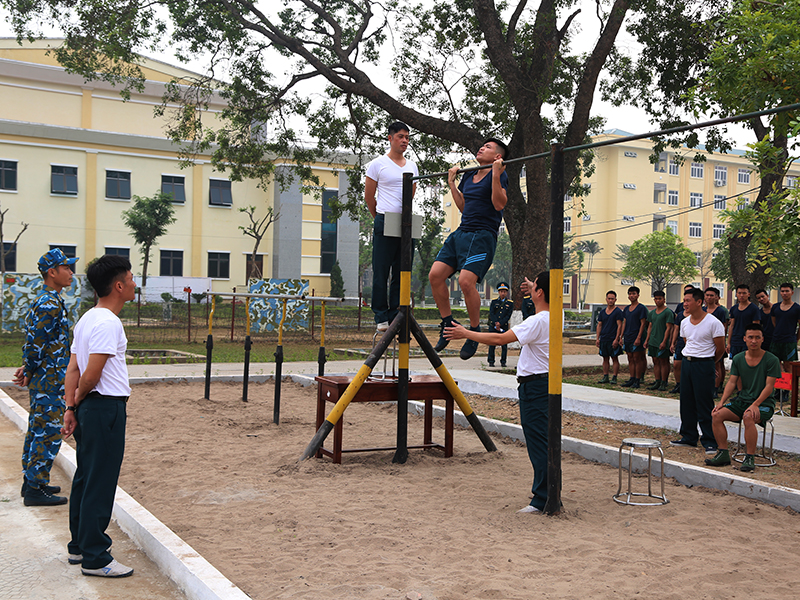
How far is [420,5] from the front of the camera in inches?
731

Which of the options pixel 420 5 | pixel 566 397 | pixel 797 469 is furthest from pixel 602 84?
pixel 797 469

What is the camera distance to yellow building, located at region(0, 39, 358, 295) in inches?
1448

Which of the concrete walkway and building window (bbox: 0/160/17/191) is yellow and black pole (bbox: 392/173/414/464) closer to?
the concrete walkway

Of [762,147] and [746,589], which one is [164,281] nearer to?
[762,147]

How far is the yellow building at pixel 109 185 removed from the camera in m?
36.8

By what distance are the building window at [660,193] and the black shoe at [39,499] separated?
70.5 meters

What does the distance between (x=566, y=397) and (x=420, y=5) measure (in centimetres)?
1274

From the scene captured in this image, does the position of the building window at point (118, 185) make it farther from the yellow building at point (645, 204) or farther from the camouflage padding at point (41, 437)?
the camouflage padding at point (41, 437)

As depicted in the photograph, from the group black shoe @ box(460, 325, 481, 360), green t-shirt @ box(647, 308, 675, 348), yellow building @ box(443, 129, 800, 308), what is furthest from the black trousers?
yellow building @ box(443, 129, 800, 308)

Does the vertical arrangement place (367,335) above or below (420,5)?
below

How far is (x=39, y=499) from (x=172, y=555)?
196cm

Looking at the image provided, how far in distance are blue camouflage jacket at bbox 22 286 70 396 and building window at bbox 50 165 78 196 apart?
3617 cm

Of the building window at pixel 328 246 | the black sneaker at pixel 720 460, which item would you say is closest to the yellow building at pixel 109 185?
the building window at pixel 328 246

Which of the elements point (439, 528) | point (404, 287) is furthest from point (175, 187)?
point (439, 528)
